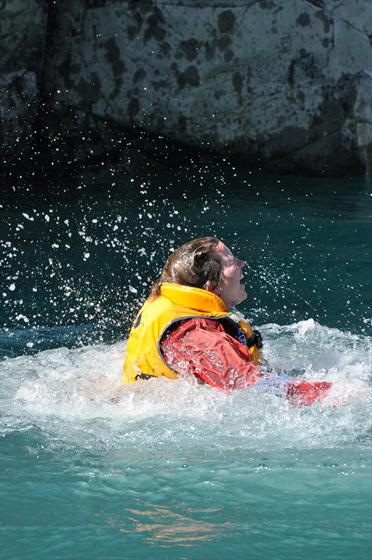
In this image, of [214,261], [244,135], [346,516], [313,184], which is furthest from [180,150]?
[346,516]

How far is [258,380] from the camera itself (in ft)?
15.4

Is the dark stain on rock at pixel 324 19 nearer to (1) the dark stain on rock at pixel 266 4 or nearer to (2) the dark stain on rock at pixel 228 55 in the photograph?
(1) the dark stain on rock at pixel 266 4

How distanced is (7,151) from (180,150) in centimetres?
173

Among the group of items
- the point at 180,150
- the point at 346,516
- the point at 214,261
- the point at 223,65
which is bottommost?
the point at 346,516

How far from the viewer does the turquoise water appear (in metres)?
3.84

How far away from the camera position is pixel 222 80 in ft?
34.9

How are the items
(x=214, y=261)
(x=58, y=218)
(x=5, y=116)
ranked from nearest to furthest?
(x=214, y=261), (x=58, y=218), (x=5, y=116)

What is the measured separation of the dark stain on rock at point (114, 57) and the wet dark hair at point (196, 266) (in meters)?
5.93

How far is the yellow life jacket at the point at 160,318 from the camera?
16.0ft

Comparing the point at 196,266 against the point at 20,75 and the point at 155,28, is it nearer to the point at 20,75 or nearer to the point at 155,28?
the point at 20,75

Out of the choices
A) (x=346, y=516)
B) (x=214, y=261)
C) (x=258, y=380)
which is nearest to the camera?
(x=346, y=516)

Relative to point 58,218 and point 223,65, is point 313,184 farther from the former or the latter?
point 58,218

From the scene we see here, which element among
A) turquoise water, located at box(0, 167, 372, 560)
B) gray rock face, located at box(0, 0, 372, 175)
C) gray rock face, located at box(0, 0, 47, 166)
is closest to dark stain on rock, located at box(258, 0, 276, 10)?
gray rock face, located at box(0, 0, 372, 175)

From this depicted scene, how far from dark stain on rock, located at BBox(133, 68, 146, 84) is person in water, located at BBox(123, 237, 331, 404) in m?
5.81
